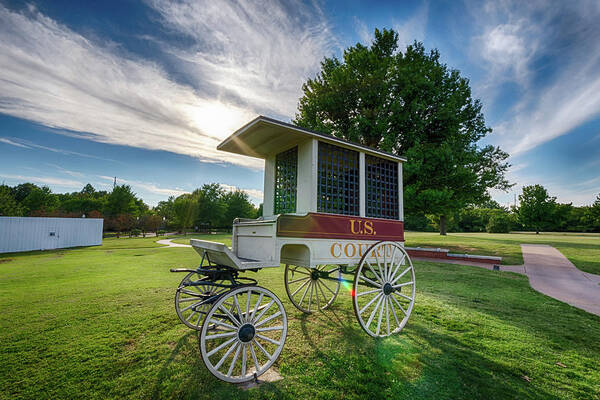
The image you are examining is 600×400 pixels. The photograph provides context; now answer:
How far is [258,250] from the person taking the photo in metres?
3.72

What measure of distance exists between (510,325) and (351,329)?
10.2 feet

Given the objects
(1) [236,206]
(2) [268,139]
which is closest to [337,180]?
(2) [268,139]

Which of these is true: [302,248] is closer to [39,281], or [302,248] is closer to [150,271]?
[150,271]

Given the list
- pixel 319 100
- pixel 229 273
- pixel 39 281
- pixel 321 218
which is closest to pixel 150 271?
pixel 39 281

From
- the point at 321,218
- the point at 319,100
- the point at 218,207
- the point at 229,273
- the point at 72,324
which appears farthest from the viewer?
the point at 218,207

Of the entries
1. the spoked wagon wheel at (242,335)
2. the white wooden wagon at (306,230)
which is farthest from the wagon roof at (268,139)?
the spoked wagon wheel at (242,335)

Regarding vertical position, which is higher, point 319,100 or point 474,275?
point 319,100

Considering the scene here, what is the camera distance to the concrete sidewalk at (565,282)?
6.57 m

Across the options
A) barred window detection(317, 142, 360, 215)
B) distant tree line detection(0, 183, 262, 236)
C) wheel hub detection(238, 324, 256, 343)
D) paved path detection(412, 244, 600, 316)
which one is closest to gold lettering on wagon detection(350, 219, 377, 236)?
barred window detection(317, 142, 360, 215)

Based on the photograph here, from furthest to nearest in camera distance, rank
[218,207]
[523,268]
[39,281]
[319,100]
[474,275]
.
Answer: [218,207] < [319,100] < [523,268] < [474,275] < [39,281]

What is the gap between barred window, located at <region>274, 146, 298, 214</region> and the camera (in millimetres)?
4797

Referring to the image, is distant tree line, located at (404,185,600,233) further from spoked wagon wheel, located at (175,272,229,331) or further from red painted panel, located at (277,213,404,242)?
spoked wagon wheel, located at (175,272,229,331)

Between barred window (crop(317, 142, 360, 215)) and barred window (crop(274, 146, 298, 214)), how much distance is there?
0.59 m

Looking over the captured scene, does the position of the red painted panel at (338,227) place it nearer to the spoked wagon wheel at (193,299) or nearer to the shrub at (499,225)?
the spoked wagon wheel at (193,299)
